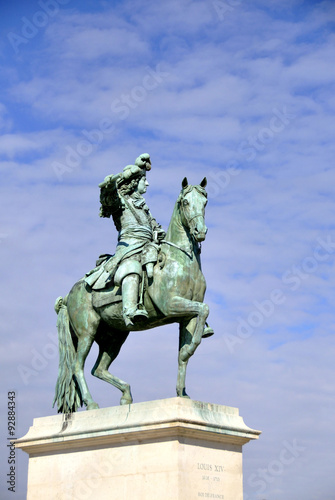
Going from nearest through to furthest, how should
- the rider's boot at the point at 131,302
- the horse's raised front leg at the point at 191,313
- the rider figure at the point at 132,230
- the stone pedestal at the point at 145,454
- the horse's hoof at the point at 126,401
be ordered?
Result: the stone pedestal at the point at 145,454, the horse's raised front leg at the point at 191,313, the rider's boot at the point at 131,302, the rider figure at the point at 132,230, the horse's hoof at the point at 126,401

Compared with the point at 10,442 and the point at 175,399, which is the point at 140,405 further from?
the point at 10,442

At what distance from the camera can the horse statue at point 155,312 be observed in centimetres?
1377

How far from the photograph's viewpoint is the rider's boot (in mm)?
13836

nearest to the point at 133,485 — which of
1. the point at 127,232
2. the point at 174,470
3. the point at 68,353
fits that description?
the point at 174,470

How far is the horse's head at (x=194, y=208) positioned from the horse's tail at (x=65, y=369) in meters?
3.01

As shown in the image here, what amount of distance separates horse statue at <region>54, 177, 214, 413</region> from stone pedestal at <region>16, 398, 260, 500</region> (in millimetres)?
679

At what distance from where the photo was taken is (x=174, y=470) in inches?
496

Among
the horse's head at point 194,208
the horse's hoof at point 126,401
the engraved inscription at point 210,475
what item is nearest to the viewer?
the engraved inscription at point 210,475

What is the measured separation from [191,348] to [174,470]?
1.93m

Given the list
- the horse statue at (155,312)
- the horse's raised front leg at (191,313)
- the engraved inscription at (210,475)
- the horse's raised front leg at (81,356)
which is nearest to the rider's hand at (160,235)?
the horse statue at (155,312)

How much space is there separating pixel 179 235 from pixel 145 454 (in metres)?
3.47

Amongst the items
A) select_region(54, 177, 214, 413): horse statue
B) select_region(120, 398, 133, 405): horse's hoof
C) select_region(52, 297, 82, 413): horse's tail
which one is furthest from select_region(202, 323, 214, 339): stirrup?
select_region(52, 297, 82, 413): horse's tail

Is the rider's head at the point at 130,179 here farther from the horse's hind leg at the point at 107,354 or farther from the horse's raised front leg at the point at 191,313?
the horse's raised front leg at the point at 191,313

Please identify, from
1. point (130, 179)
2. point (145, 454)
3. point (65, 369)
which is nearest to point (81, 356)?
point (65, 369)
